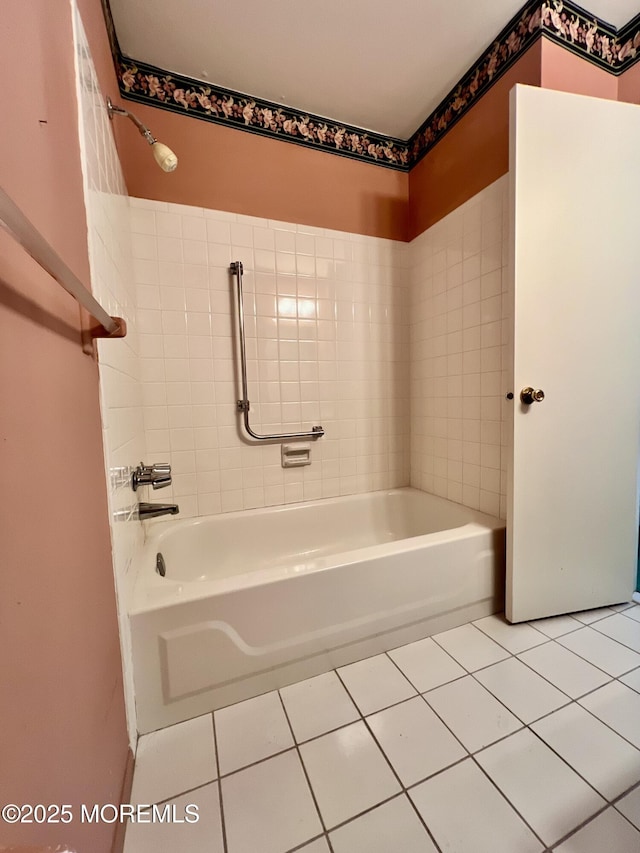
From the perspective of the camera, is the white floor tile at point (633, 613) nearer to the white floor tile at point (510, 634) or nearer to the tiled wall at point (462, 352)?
the white floor tile at point (510, 634)

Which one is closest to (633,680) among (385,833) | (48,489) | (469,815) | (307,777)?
(469,815)

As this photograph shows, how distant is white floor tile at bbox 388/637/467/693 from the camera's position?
1.10m

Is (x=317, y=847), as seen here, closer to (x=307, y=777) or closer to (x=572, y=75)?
(x=307, y=777)

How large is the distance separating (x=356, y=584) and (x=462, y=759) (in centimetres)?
50

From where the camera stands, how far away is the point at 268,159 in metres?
1.66

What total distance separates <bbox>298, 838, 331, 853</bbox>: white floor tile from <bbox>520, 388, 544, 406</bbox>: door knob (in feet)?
4.51

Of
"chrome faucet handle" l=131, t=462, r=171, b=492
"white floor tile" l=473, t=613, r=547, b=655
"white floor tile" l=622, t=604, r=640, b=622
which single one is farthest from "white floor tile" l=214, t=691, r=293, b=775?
"white floor tile" l=622, t=604, r=640, b=622

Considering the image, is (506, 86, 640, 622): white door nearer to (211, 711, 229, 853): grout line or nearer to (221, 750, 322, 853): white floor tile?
(221, 750, 322, 853): white floor tile

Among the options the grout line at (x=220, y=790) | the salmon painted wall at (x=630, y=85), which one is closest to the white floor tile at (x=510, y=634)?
the grout line at (x=220, y=790)

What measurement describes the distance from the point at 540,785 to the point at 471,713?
0.67ft

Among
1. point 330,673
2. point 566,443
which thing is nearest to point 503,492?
point 566,443

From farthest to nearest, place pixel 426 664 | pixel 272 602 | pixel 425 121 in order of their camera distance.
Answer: pixel 425 121 < pixel 426 664 < pixel 272 602

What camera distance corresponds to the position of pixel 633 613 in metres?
1.41

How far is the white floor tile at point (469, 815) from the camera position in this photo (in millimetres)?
688
